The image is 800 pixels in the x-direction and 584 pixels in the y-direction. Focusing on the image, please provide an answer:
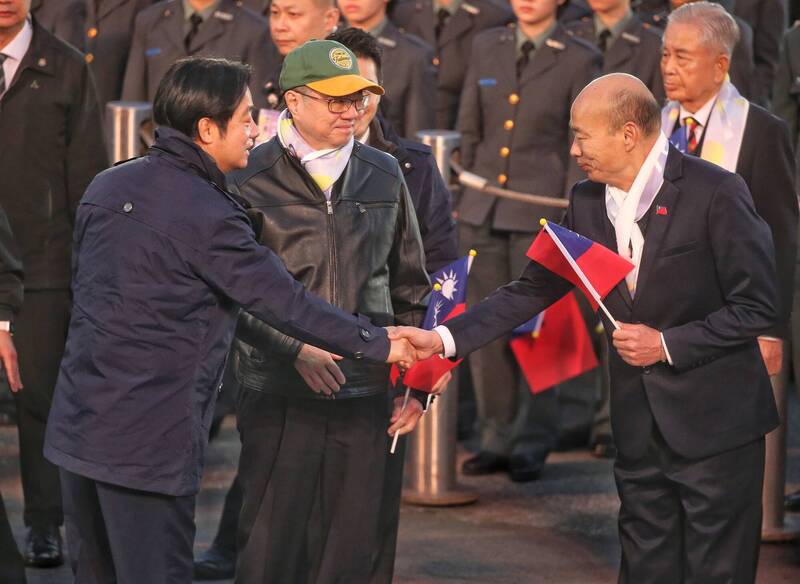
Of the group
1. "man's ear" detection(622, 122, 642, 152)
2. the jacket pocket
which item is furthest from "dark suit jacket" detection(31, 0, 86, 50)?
the jacket pocket

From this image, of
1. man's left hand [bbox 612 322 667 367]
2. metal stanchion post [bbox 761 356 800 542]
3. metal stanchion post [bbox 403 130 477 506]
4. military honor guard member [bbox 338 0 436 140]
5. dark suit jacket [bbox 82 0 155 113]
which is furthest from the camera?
dark suit jacket [bbox 82 0 155 113]

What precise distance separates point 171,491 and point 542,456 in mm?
3599

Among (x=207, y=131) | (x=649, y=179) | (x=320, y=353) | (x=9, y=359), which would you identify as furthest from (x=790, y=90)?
(x=9, y=359)

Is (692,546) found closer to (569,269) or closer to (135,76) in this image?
(569,269)

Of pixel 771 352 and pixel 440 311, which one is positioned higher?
pixel 440 311

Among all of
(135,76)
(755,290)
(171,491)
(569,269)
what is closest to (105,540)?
(171,491)

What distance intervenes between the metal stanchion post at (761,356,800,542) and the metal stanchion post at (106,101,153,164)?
2.82m

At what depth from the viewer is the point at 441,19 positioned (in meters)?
9.08

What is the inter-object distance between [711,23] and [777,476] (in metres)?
1.85

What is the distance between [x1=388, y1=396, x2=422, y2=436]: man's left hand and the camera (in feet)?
15.6

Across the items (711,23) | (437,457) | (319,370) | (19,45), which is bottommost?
(437,457)

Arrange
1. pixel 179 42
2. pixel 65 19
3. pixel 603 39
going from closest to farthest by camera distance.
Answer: pixel 603 39 < pixel 179 42 < pixel 65 19

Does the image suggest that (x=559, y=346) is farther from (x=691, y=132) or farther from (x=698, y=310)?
(x=698, y=310)

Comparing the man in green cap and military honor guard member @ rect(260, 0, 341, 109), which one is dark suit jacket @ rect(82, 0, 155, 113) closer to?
military honor guard member @ rect(260, 0, 341, 109)
